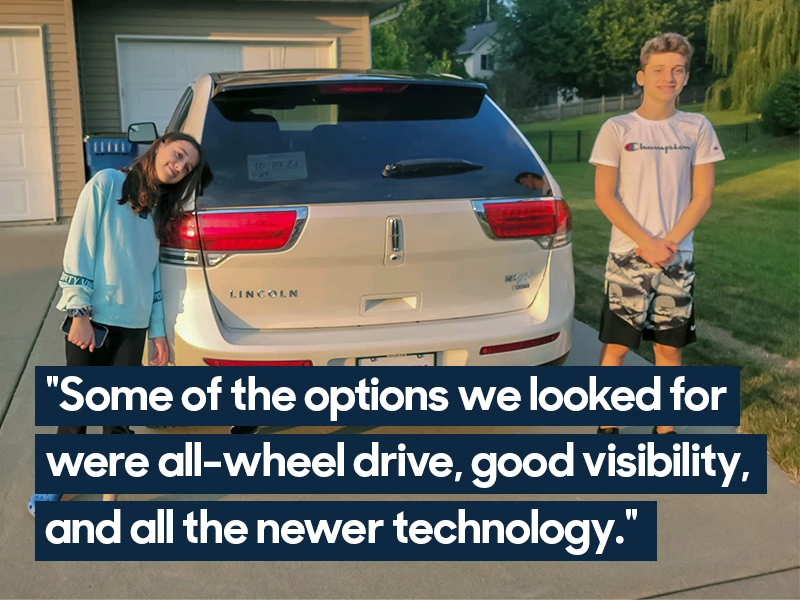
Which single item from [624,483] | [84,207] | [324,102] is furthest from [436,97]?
[624,483]

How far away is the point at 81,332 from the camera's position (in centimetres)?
324

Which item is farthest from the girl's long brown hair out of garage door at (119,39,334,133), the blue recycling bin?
garage door at (119,39,334,133)

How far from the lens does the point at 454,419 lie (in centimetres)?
384

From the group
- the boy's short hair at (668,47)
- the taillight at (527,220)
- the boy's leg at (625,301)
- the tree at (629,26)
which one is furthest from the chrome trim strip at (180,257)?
the tree at (629,26)

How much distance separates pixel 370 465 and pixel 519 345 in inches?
33.4

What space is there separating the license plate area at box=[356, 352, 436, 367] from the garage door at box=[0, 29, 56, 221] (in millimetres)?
8422

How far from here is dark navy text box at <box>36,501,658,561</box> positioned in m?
3.23

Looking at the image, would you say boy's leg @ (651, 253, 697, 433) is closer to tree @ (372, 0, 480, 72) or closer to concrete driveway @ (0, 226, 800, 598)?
concrete driveway @ (0, 226, 800, 598)

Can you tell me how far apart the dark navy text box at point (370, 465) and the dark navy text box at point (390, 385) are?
0.11 meters

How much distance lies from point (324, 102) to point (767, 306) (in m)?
4.74

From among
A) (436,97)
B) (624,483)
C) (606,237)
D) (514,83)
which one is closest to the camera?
(624,483)

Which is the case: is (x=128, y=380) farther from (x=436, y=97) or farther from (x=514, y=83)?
Answer: (x=514, y=83)

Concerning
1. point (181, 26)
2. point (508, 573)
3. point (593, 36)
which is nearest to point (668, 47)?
point (508, 573)

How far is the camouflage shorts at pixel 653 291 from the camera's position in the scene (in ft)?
12.7
